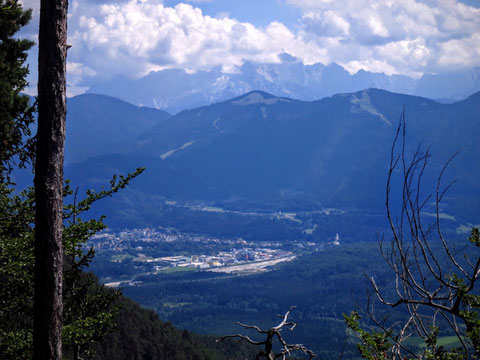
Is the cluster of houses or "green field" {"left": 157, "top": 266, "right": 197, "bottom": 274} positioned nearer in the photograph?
"green field" {"left": 157, "top": 266, "right": 197, "bottom": 274}

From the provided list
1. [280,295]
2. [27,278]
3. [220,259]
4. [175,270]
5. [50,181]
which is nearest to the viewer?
[50,181]

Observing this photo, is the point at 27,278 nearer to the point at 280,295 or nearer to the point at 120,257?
the point at 280,295

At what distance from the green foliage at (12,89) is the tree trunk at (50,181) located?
5014 millimetres

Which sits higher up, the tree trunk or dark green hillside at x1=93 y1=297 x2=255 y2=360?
the tree trunk

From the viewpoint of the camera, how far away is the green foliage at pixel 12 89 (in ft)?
35.7

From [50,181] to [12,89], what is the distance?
7719 millimetres

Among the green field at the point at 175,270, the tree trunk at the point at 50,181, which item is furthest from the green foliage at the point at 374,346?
the green field at the point at 175,270

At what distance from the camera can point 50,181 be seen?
5.53 metres

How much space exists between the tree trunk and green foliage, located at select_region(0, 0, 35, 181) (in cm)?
501

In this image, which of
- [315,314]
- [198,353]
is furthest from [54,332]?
[315,314]

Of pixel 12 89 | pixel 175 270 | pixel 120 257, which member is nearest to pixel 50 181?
pixel 12 89

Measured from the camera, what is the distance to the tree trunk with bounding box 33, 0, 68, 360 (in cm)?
542

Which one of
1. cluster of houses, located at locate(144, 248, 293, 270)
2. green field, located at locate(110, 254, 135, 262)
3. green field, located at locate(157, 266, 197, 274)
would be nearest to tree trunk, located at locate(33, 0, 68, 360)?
green field, located at locate(157, 266, 197, 274)

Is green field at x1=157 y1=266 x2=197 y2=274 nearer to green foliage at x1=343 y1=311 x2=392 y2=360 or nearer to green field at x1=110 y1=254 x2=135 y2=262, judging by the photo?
green field at x1=110 y1=254 x2=135 y2=262
